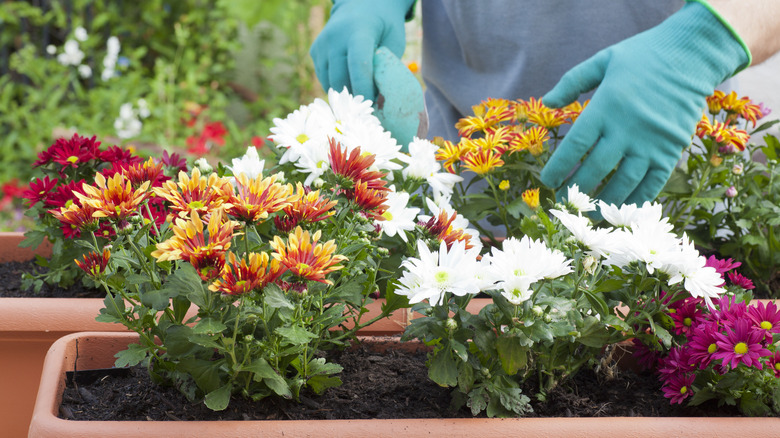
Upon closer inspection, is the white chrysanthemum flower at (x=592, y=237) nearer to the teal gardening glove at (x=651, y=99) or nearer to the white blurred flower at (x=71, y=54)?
the teal gardening glove at (x=651, y=99)

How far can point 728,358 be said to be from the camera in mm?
704

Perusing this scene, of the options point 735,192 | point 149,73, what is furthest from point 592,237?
point 149,73

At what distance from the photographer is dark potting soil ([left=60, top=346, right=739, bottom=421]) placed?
28.2 inches

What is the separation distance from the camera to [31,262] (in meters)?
1.23

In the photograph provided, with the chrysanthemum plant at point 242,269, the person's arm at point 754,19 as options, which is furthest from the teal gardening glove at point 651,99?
the chrysanthemum plant at point 242,269

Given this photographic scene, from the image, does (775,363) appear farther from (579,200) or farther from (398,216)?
(398,216)

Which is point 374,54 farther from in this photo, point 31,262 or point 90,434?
point 90,434

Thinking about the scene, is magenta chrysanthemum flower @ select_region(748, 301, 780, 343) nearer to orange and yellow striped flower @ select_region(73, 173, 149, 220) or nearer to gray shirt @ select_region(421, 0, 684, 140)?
orange and yellow striped flower @ select_region(73, 173, 149, 220)

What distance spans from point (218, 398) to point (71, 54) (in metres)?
2.97

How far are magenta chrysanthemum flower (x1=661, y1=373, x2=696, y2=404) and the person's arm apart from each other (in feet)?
1.96

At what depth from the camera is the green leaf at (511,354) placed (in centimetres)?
67

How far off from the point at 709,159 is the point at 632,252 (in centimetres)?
48

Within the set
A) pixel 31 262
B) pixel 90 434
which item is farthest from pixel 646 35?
pixel 31 262

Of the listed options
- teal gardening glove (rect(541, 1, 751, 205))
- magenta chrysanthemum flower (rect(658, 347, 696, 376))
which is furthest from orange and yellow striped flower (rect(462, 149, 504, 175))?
magenta chrysanthemum flower (rect(658, 347, 696, 376))
